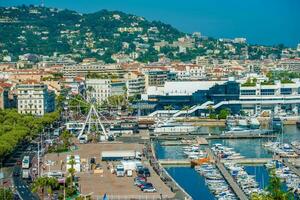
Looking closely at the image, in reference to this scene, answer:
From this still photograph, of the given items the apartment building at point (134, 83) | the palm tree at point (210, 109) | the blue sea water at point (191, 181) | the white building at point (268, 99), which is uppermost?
the apartment building at point (134, 83)

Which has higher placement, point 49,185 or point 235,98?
point 235,98

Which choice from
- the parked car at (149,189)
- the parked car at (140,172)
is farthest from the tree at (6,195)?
the parked car at (140,172)

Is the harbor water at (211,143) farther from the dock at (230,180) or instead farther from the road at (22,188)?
the road at (22,188)

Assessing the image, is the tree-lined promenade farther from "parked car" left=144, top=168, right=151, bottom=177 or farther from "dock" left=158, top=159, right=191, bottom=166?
"dock" left=158, top=159, right=191, bottom=166

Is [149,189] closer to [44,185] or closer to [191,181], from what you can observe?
[44,185]

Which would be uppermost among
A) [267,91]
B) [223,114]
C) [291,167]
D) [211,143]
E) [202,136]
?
[267,91]

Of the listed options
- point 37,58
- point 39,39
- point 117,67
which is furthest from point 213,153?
point 39,39

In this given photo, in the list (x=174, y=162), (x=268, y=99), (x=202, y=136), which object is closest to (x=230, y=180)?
(x=174, y=162)

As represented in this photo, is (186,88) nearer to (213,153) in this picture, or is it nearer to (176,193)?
(213,153)
